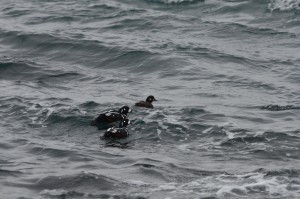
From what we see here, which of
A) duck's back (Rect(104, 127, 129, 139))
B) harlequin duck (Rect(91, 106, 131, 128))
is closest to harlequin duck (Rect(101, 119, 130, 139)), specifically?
duck's back (Rect(104, 127, 129, 139))

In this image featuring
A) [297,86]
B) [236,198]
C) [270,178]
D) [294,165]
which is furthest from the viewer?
[297,86]

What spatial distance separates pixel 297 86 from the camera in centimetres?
2352

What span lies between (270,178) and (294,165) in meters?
1.24

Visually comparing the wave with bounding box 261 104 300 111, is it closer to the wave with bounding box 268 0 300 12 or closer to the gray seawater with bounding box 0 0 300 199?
the gray seawater with bounding box 0 0 300 199

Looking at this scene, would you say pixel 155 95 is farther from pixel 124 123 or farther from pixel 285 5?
pixel 285 5

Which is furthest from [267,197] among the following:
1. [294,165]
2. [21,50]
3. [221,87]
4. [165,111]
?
[21,50]

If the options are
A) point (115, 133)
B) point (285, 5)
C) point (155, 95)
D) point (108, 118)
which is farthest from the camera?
point (285, 5)

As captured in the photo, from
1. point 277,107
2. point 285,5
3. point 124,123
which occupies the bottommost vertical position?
point 277,107

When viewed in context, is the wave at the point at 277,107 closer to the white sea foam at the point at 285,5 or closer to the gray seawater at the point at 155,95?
the gray seawater at the point at 155,95

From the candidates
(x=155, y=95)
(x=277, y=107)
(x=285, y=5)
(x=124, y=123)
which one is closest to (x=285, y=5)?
(x=285, y=5)

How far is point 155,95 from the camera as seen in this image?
22.6 meters

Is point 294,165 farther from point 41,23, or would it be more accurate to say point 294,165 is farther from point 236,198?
point 41,23

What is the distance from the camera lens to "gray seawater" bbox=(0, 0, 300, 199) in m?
14.5

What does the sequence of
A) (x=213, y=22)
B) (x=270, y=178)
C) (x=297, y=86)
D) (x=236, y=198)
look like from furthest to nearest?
(x=213, y=22), (x=297, y=86), (x=270, y=178), (x=236, y=198)
